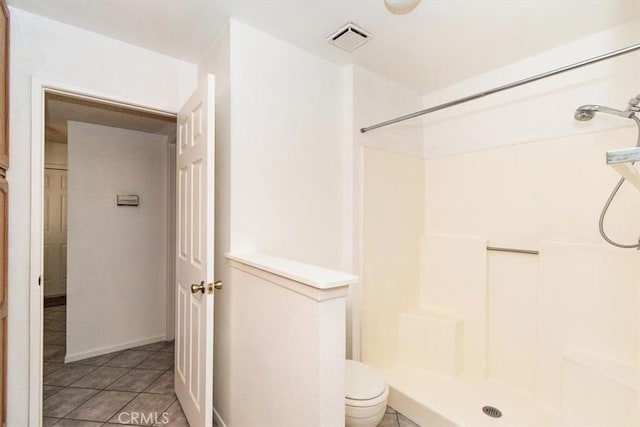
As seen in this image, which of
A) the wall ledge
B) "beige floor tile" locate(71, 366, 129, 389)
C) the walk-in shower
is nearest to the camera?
the walk-in shower

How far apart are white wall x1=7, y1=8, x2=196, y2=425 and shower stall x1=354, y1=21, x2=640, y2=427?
163 centimetres

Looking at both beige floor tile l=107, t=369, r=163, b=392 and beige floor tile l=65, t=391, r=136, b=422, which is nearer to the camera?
beige floor tile l=65, t=391, r=136, b=422

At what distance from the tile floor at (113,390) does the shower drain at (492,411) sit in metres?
0.42

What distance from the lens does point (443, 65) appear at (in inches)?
83.6

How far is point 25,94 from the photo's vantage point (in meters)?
1.57

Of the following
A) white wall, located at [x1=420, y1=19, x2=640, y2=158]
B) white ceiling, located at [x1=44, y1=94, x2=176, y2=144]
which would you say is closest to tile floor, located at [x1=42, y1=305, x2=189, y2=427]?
white ceiling, located at [x1=44, y1=94, x2=176, y2=144]

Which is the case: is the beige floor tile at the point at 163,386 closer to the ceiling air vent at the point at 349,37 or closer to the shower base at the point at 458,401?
the shower base at the point at 458,401

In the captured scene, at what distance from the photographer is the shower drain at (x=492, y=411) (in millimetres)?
1771

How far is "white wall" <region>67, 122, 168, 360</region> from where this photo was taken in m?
2.72

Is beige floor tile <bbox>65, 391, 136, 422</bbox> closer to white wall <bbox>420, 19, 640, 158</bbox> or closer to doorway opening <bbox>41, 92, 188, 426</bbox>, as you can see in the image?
doorway opening <bbox>41, 92, 188, 426</bbox>

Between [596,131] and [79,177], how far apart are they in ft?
12.9

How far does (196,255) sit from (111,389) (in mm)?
1436

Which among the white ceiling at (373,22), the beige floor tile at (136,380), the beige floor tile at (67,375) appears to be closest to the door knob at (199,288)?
the beige floor tile at (136,380)

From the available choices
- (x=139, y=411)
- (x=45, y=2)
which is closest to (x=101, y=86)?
(x=45, y=2)
